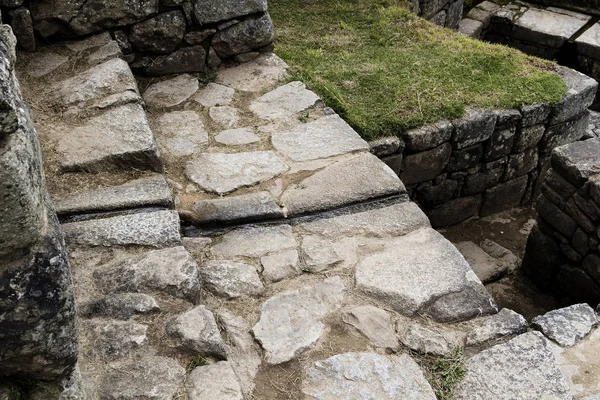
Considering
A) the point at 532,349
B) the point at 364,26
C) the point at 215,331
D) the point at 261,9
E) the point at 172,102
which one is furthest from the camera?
the point at 364,26

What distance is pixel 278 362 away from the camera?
2.04m

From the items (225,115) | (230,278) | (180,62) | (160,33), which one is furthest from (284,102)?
(230,278)

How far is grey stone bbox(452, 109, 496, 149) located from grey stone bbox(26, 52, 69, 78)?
2.44 meters

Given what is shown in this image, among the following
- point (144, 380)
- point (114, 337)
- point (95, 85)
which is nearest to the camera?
point (144, 380)

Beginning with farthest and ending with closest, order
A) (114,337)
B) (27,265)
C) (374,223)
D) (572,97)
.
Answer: (572,97), (374,223), (114,337), (27,265)

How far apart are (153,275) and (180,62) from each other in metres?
2.05

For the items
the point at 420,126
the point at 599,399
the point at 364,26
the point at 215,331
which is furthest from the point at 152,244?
the point at 364,26

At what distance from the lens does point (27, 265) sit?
3.91 feet

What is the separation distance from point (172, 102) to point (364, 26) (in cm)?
218

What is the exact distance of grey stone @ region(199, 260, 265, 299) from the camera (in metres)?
2.30

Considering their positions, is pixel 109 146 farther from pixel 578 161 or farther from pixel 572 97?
pixel 572 97

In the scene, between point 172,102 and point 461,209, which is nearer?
point 172,102

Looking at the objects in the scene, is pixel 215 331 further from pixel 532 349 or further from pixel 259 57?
pixel 259 57

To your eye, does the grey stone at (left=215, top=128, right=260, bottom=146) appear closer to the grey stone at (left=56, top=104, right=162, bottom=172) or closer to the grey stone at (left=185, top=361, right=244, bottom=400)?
the grey stone at (left=56, top=104, right=162, bottom=172)
